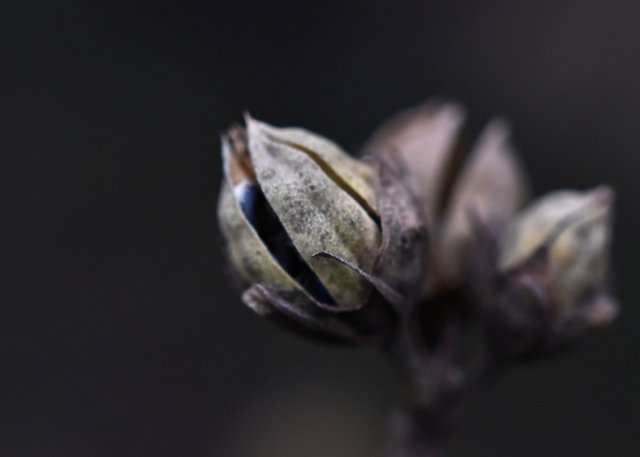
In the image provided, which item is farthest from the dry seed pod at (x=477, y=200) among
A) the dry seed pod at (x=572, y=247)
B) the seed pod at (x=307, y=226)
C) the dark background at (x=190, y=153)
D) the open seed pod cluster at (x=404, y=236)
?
the dark background at (x=190, y=153)

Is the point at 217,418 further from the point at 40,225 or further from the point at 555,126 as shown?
the point at 555,126

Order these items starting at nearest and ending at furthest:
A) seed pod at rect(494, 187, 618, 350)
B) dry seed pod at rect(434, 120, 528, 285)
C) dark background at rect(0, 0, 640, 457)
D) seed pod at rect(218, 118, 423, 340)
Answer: seed pod at rect(218, 118, 423, 340), seed pod at rect(494, 187, 618, 350), dry seed pod at rect(434, 120, 528, 285), dark background at rect(0, 0, 640, 457)

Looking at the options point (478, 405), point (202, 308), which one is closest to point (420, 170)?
point (478, 405)

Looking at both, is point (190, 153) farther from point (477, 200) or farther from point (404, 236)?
point (404, 236)

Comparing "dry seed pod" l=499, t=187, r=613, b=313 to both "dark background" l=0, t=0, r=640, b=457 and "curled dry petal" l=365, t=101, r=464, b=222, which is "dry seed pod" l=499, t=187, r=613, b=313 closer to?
"curled dry petal" l=365, t=101, r=464, b=222

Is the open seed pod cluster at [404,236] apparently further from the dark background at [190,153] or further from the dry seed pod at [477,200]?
the dark background at [190,153]

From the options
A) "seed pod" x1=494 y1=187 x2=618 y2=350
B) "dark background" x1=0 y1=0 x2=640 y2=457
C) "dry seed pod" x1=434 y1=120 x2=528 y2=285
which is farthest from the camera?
"dark background" x1=0 y1=0 x2=640 y2=457

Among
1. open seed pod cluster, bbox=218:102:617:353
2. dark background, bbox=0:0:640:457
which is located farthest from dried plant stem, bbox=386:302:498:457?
dark background, bbox=0:0:640:457
